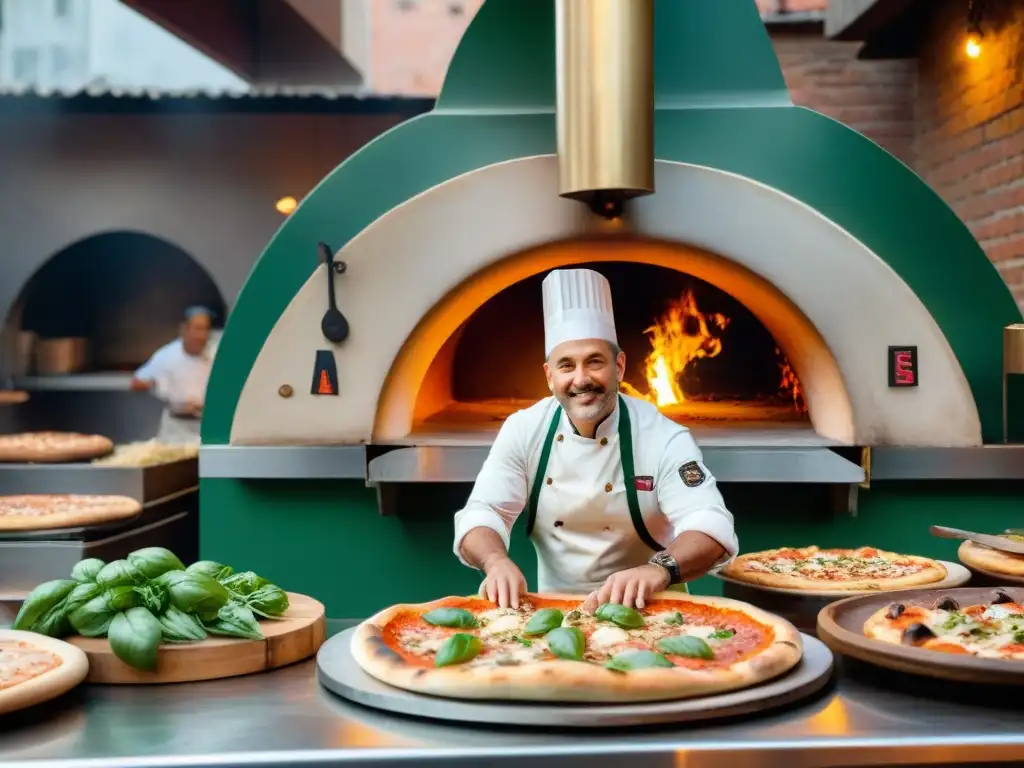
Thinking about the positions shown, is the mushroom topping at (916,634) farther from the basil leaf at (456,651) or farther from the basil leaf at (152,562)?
the basil leaf at (152,562)

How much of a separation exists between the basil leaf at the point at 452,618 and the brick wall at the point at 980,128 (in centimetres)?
343

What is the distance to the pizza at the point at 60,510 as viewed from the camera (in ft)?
11.7

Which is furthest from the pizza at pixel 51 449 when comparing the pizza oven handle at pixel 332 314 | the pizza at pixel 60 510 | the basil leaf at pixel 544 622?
the basil leaf at pixel 544 622

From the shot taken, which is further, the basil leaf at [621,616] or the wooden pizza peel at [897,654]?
the basil leaf at [621,616]

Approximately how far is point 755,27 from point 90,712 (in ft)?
10.2

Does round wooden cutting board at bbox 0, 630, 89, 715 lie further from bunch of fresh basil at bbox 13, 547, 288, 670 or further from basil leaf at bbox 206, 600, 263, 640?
basil leaf at bbox 206, 600, 263, 640

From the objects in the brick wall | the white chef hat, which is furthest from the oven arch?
the brick wall

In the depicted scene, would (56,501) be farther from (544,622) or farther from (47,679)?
(544,622)

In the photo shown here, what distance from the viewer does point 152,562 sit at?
1.80m

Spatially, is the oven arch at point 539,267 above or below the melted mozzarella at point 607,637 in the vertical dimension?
above

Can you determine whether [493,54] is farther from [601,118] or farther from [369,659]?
[369,659]

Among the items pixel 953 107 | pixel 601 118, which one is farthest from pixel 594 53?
pixel 953 107

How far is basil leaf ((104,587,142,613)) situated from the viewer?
1.75 m

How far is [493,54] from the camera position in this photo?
3.78 m
